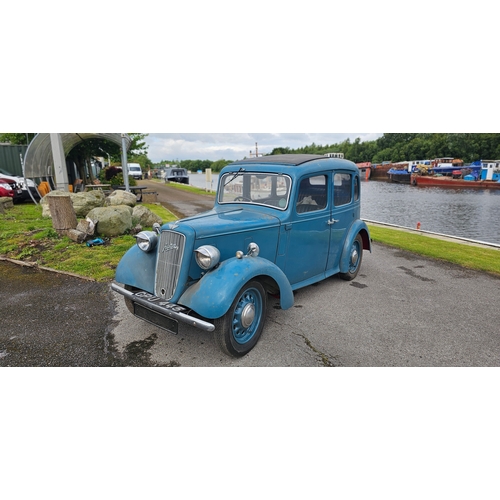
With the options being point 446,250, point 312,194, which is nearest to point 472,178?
point 446,250

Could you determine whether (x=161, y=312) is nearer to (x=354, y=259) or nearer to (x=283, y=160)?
(x=283, y=160)

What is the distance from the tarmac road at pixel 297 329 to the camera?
10.9 ft

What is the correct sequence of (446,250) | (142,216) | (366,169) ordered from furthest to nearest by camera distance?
1. (366,169)
2. (142,216)
3. (446,250)

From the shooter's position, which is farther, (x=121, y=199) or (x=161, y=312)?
(x=121, y=199)

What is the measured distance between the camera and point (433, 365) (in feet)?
10.7

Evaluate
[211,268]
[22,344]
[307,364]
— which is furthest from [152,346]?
[307,364]

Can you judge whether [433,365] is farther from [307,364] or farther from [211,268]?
[211,268]

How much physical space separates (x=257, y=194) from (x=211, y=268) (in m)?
1.65

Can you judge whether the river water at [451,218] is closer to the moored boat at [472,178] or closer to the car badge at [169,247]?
the car badge at [169,247]

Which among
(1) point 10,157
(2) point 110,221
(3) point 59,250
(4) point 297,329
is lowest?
(4) point 297,329

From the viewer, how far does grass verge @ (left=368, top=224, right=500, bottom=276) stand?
695 centimetres

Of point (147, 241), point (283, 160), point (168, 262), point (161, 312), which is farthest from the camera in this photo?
point (283, 160)

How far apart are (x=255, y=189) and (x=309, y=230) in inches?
37.3

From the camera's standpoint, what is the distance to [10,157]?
59.2ft
